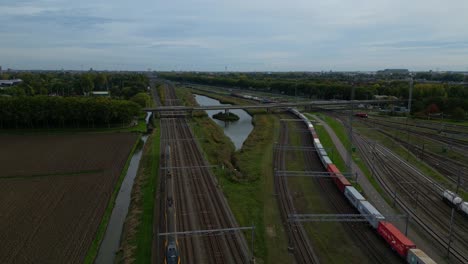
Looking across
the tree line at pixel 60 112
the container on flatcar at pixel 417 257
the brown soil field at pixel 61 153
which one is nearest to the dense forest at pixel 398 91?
the brown soil field at pixel 61 153

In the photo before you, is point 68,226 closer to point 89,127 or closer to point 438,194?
point 438,194

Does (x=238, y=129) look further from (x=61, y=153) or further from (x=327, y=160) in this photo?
(x=61, y=153)

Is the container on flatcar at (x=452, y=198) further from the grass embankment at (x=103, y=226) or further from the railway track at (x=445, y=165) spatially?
the grass embankment at (x=103, y=226)

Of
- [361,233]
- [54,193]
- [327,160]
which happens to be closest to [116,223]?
[54,193]

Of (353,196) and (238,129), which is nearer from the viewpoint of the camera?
(353,196)

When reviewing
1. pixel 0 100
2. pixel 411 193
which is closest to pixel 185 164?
pixel 411 193

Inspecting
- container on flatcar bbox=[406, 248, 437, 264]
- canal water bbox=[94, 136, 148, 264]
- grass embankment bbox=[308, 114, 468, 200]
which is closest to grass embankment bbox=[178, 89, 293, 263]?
container on flatcar bbox=[406, 248, 437, 264]
